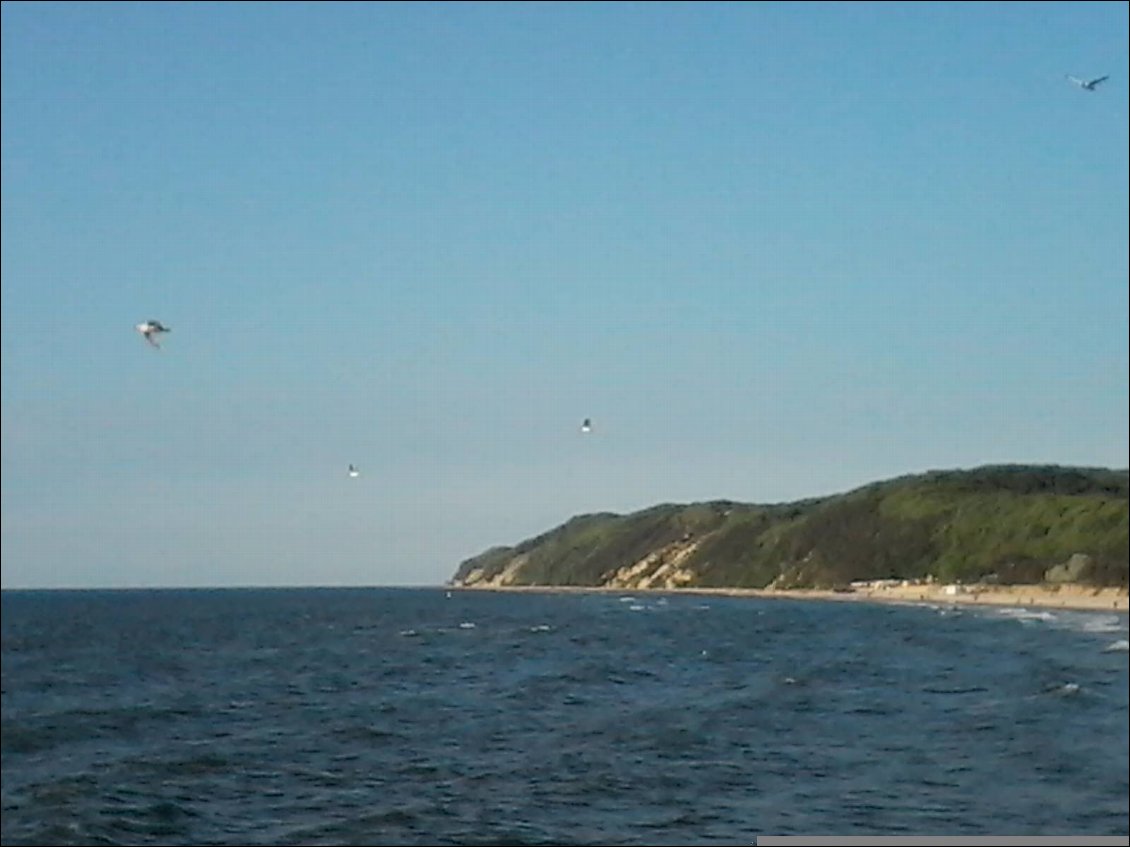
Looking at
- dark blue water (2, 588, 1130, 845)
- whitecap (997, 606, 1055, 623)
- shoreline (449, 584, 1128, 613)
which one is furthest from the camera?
shoreline (449, 584, 1128, 613)

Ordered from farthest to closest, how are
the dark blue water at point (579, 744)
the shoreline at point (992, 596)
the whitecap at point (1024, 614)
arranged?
1. the shoreline at point (992, 596)
2. the whitecap at point (1024, 614)
3. the dark blue water at point (579, 744)

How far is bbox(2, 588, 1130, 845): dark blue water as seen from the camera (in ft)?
94.1

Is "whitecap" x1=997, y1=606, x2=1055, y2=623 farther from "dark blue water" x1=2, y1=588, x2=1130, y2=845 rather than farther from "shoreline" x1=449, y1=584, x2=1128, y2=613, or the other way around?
"dark blue water" x1=2, y1=588, x2=1130, y2=845

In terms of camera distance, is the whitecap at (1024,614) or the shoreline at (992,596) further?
the shoreline at (992,596)

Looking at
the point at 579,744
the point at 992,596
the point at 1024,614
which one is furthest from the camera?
the point at 992,596

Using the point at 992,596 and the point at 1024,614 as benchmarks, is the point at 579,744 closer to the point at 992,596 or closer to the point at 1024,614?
the point at 1024,614

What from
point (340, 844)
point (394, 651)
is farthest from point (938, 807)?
point (394, 651)

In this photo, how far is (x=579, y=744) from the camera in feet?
133

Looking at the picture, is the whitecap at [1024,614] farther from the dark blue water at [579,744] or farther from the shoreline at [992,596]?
the dark blue water at [579,744]

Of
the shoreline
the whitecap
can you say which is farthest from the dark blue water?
the shoreline

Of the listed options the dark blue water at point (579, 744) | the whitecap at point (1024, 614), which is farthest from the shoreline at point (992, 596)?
the dark blue water at point (579, 744)

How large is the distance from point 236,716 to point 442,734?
35.4 ft

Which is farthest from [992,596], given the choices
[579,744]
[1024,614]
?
[579,744]

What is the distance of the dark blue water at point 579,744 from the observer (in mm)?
28672
